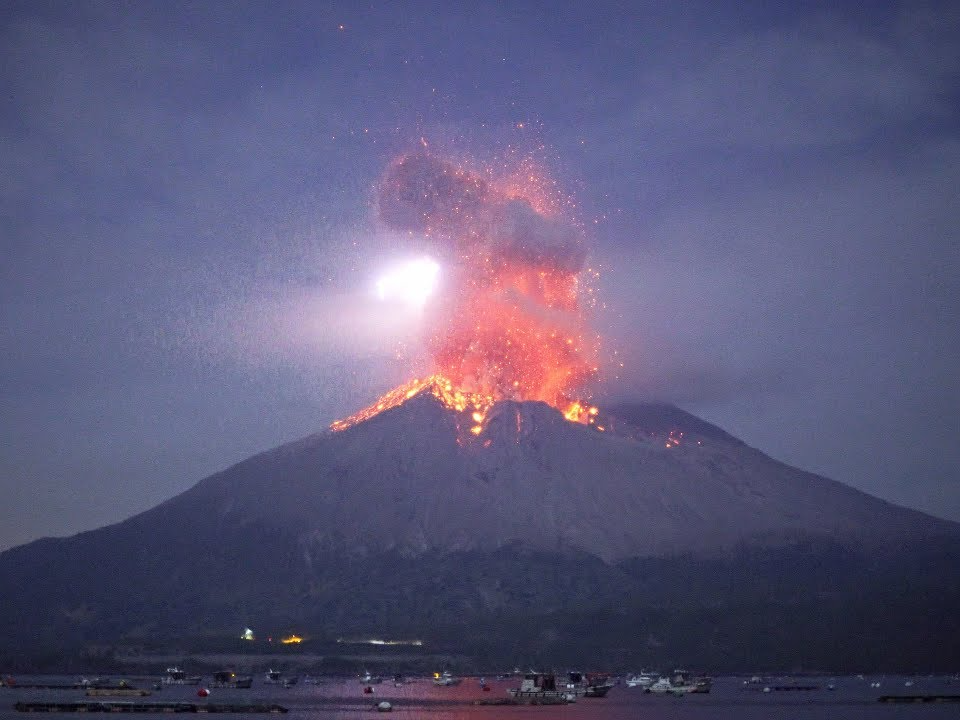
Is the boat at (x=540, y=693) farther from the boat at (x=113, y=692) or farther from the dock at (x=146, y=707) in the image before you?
the boat at (x=113, y=692)

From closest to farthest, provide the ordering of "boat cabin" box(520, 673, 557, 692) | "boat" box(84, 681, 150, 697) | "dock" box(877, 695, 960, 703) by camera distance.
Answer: "dock" box(877, 695, 960, 703) → "boat" box(84, 681, 150, 697) → "boat cabin" box(520, 673, 557, 692)

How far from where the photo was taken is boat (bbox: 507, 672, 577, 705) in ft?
591

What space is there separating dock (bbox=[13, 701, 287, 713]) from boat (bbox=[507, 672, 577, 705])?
31710mm

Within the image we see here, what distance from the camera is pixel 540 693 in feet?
598

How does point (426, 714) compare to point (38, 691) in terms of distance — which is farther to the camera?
point (38, 691)

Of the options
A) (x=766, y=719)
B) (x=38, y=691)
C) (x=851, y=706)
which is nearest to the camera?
(x=766, y=719)

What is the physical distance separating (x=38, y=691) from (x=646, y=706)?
76.9 m

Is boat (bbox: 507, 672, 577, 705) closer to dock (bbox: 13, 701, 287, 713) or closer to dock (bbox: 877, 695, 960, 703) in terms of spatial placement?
dock (bbox: 13, 701, 287, 713)

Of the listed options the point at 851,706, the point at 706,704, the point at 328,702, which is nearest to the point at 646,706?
the point at 706,704

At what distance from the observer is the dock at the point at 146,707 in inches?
6220

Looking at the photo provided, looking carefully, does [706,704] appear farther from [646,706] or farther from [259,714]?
[259,714]

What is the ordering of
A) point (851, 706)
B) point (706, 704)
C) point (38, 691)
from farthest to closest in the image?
point (38, 691) < point (706, 704) < point (851, 706)

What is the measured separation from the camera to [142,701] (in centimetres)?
17125

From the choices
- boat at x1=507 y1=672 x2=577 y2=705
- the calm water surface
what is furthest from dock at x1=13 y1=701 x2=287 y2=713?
boat at x1=507 y1=672 x2=577 y2=705
